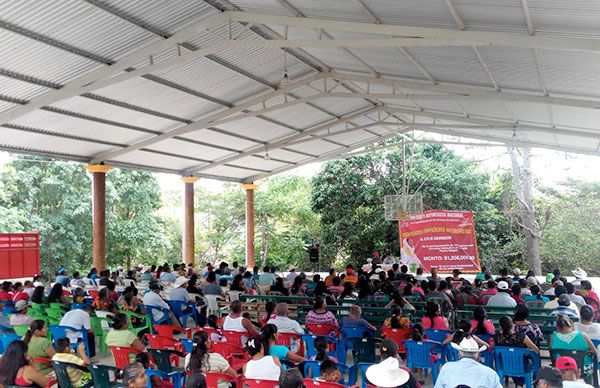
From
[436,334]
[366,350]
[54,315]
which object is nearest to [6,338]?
[54,315]

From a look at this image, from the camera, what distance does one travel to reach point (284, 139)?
1912 centimetres

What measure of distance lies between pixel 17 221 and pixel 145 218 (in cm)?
510

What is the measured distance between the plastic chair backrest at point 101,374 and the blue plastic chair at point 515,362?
3.50 meters

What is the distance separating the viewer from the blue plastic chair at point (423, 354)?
5.93m

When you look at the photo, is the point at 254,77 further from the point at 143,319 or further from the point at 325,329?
the point at 325,329

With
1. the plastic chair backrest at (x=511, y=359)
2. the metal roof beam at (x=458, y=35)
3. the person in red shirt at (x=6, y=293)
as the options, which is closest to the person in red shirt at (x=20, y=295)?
the person in red shirt at (x=6, y=293)

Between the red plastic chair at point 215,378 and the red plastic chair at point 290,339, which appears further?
the red plastic chair at point 290,339

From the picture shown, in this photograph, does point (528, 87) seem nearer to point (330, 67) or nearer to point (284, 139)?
point (330, 67)

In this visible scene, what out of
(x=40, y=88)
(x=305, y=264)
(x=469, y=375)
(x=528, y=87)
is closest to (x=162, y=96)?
(x=40, y=88)

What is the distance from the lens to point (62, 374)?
4.80m

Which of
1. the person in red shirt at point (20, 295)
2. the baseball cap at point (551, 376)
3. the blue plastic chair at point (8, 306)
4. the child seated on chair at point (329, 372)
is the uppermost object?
the person in red shirt at point (20, 295)

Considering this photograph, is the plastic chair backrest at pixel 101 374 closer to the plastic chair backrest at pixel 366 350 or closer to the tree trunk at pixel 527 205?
the plastic chair backrest at pixel 366 350

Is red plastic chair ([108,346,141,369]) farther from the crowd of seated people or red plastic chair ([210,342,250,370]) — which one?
red plastic chair ([210,342,250,370])

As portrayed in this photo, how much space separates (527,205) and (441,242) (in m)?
5.37
